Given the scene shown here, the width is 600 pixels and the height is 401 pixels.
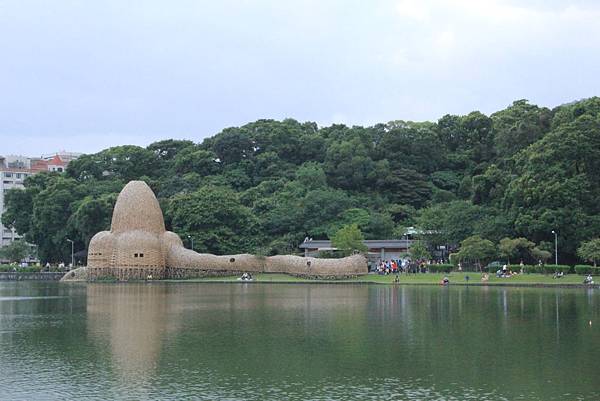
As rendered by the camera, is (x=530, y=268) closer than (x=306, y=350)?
No

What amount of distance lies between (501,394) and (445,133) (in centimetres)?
8529

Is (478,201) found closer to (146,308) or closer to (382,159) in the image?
(382,159)

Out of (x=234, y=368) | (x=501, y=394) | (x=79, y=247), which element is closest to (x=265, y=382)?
(x=234, y=368)

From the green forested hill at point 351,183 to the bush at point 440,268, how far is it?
490 centimetres

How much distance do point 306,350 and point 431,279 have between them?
3662 centimetres

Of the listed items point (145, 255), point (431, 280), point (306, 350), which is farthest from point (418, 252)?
point (306, 350)

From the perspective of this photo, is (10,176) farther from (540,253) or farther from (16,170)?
(540,253)

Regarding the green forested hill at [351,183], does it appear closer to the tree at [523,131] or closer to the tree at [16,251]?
the tree at [523,131]

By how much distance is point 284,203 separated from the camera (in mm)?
83188

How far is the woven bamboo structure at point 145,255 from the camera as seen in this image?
68.9 m

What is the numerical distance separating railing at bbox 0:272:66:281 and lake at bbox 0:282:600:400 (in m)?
43.8

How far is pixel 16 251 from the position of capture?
349ft

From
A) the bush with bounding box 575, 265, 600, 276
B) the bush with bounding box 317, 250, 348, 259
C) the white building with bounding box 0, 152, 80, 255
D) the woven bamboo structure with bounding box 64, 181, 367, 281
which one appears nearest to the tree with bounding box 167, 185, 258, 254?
the woven bamboo structure with bounding box 64, 181, 367, 281

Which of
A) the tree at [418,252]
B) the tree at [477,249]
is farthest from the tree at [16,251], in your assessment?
the tree at [477,249]
